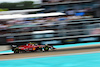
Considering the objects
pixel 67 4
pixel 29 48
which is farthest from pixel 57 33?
pixel 67 4

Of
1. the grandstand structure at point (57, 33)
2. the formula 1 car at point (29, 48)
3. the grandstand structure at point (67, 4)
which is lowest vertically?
the formula 1 car at point (29, 48)

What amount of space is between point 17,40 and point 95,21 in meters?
6.74

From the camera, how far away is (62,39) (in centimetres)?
1706

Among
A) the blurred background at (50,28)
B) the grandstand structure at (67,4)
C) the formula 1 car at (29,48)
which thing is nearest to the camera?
the formula 1 car at (29,48)

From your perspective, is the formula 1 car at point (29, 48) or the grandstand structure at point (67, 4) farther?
the grandstand structure at point (67, 4)

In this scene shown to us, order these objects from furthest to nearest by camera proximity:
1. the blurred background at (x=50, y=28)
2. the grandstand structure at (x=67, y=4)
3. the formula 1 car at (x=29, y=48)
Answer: the grandstand structure at (x=67, y=4) → the blurred background at (x=50, y=28) → the formula 1 car at (x=29, y=48)

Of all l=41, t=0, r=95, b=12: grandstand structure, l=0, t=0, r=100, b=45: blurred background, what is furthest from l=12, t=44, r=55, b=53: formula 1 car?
l=41, t=0, r=95, b=12: grandstand structure

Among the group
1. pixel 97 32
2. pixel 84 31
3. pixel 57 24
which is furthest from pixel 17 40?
pixel 97 32

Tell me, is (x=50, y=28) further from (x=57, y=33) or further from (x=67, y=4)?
(x=67, y=4)

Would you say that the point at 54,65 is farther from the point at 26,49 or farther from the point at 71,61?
the point at 26,49

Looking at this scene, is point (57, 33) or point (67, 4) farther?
point (67, 4)

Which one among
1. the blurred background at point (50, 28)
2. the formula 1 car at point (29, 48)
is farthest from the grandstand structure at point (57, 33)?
the formula 1 car at point (29, 48)

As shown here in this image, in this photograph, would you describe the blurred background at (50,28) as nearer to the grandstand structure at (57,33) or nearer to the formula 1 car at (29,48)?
the grandstand structure at (57,33)

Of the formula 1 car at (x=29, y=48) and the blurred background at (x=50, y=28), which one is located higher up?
the blurred background at (x=50, y=28)
